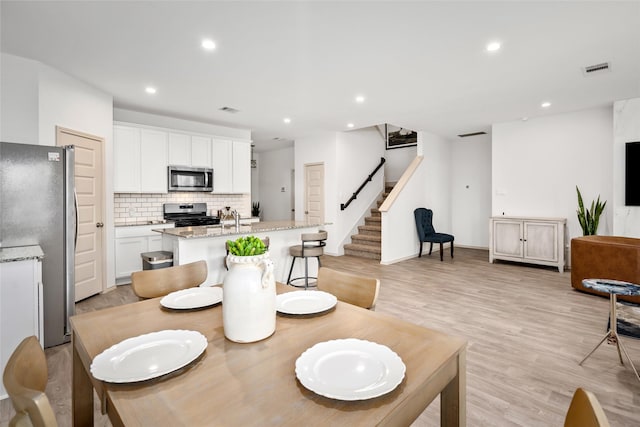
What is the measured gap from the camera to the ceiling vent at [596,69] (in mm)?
3701

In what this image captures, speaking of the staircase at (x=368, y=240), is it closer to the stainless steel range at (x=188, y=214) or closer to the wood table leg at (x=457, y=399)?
the stainless steel range at (x=188, y=214)

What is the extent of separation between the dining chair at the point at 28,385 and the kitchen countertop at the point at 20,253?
1.75 m

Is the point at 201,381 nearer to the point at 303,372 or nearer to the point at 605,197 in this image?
the point at 303,372

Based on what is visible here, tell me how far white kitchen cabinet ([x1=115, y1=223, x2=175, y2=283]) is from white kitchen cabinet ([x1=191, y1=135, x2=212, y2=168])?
1.51 metres

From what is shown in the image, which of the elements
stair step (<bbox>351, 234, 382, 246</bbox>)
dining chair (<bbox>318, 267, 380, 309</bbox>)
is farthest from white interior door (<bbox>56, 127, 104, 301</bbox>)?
stair step (<bbox>351, 234, 382, 246</bbox>)

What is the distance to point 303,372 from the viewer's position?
913 millimetres

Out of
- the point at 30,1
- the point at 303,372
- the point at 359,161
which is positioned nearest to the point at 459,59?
the point at 303,372

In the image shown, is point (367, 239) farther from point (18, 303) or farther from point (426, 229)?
point (18, 303)

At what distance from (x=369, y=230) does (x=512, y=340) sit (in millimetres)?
4857

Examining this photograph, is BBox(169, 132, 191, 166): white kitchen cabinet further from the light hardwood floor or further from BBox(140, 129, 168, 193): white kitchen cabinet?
the light hardwood floor

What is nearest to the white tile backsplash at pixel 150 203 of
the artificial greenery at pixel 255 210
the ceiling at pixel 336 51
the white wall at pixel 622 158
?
the ceiling at pixel 336 51

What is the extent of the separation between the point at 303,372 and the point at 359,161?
23.9 ft

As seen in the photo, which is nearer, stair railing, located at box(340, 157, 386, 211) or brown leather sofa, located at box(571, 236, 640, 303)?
brown leather sofa, located at box(571, 236, 640, 303)

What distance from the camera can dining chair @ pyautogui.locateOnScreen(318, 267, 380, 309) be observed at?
1753mm
